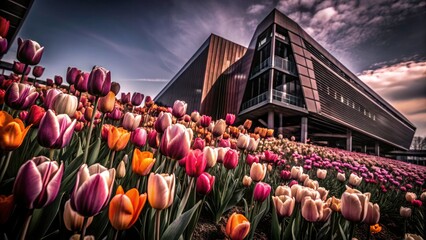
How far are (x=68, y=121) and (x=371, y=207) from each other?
168cm

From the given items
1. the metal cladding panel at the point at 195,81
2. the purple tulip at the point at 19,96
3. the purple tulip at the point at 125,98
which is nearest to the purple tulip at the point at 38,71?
the purple tulip at the point at 125,98

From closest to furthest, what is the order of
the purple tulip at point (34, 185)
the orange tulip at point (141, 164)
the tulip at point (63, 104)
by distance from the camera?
1. the purple tulip at point (34, 185)
2. the orange tulip at point (141, 164)
3. the tulip at point (63, 104)

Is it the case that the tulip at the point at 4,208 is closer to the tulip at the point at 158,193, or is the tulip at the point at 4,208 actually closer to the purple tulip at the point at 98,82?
the tulip at the point at 158,193

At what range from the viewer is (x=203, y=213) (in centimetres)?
161

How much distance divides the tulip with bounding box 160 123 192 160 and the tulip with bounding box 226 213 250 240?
0.39 meters

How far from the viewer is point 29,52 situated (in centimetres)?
150

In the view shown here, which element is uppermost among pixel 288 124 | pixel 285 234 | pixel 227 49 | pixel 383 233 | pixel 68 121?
pixel 227 49

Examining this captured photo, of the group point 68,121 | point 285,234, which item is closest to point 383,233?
point 285,234

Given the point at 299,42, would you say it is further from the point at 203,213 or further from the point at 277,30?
the point at 203,213

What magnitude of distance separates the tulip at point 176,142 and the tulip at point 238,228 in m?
0.39

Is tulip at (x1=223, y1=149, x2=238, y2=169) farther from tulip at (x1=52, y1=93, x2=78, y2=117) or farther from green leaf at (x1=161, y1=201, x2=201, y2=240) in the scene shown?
tulip at (x1=52, y1=93, x2=78, y2=117)

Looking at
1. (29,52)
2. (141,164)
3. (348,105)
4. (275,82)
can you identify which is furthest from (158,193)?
(348,105)

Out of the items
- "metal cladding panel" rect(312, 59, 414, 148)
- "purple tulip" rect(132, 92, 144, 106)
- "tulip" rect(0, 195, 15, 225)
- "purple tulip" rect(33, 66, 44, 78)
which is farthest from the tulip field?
"metal cladding panel" rect(312, 59, 414, 148)

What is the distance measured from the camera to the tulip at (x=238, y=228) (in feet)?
2.57
